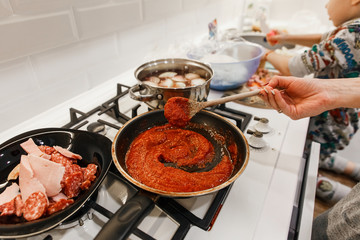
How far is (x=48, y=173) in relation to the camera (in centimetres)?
47

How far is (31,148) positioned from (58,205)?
0.19 metres

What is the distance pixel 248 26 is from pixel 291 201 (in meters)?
1.74

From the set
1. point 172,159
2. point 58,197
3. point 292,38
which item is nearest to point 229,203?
point 172,159

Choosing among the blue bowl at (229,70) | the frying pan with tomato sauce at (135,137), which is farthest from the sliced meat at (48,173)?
the blue bowl at (229,70)

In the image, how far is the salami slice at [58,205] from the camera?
1.43 feet

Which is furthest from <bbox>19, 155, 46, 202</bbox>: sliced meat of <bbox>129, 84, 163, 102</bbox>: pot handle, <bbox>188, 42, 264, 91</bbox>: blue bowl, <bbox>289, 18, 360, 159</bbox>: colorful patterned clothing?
→ <bbox>289, 18, 360, 159</bbox>: colorful patterned clothing

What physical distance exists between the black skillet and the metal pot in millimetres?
187

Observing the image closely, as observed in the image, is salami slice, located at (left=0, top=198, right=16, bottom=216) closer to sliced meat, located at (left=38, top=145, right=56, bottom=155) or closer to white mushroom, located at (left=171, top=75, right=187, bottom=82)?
sliced meat, located at (left=38, top=145, right=56, bottom=155)

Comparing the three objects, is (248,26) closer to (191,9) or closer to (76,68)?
(191,9)

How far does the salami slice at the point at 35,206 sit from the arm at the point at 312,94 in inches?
24.8

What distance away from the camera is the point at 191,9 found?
1404 mm

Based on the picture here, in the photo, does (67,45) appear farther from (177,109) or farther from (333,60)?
(333,60)

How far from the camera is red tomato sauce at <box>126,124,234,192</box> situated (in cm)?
53

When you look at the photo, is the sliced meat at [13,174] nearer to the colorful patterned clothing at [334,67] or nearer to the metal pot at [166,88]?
the metal pot at [166,88]
